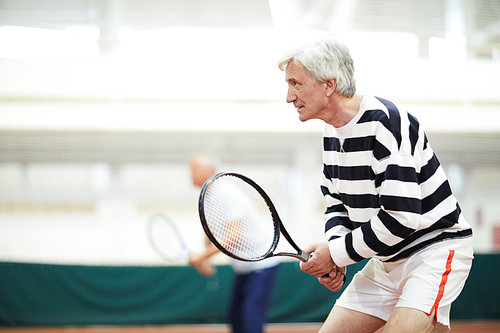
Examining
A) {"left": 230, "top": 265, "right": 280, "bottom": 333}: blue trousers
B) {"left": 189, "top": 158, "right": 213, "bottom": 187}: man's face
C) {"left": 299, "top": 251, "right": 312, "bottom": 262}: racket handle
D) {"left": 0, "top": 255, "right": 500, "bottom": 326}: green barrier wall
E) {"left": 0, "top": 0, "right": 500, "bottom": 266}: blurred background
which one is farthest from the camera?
{"left": 0, "top": 0, "right": 500, "bottom": 266}: blurred background

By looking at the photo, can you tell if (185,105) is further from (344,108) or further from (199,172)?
(344,108)

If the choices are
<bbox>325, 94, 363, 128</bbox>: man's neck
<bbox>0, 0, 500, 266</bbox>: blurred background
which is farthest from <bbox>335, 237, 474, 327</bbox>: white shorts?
<bbox>0, 0, 500, 266</bbox>: blurred background

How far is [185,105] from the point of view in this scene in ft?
21.8

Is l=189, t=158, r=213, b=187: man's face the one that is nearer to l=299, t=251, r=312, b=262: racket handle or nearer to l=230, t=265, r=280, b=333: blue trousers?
l=230, t=265, r=280, b=333: blue trousers

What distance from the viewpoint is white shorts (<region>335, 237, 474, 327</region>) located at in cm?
165

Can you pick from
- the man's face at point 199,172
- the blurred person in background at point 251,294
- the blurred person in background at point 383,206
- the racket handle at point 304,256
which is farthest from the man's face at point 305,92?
the man's face at point 199,172

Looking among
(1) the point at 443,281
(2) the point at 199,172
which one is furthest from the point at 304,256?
(2) the point at 199,172

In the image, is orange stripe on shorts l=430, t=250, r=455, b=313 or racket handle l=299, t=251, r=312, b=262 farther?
racket handle l=299, t=251, r=312, b=262

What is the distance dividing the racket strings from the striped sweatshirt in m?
0.41

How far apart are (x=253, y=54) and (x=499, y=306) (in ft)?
16.3

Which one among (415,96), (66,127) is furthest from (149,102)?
(415,96)

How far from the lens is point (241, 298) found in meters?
3.44

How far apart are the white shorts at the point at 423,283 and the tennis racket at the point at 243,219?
32 cm

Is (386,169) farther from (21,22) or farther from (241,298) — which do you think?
(21,22)
